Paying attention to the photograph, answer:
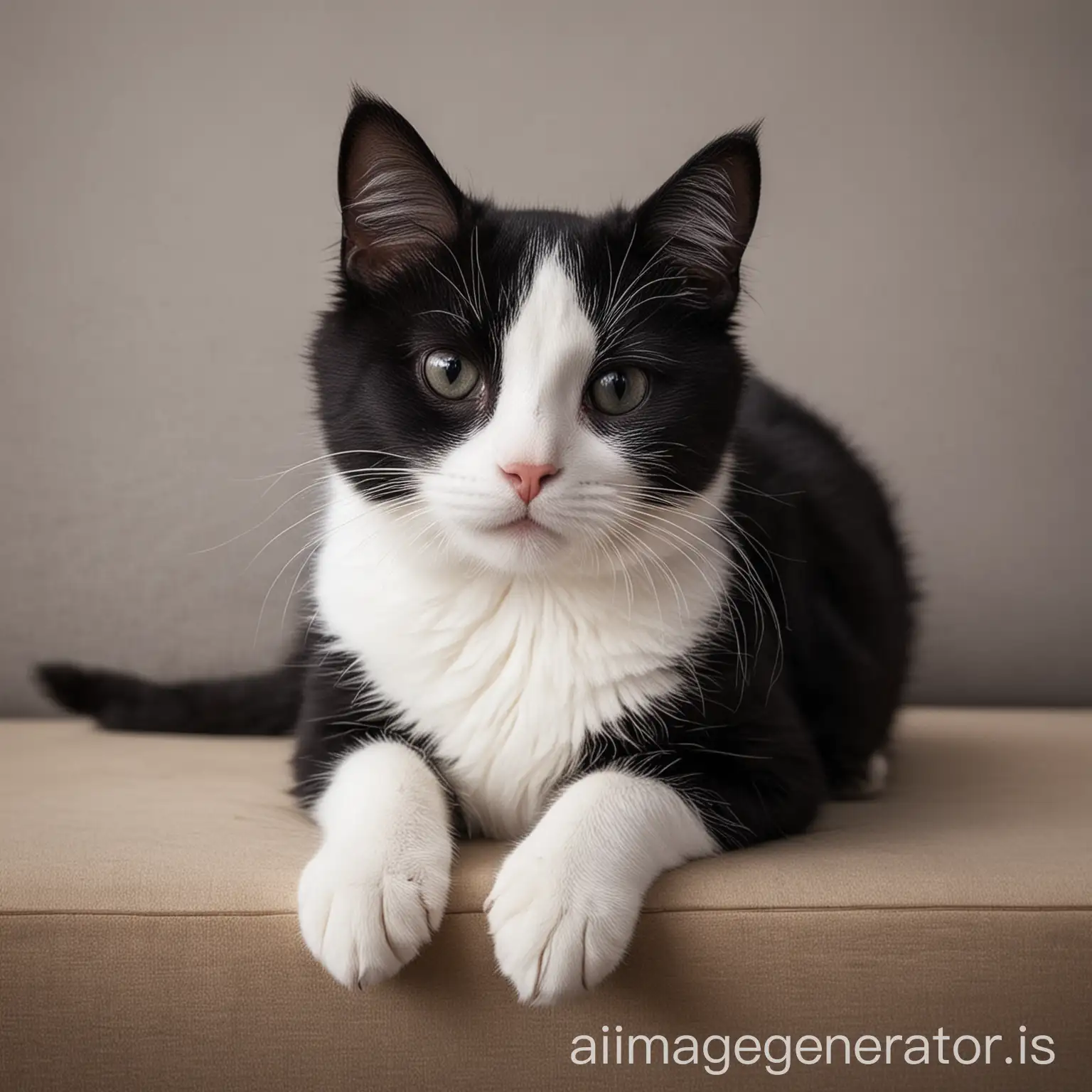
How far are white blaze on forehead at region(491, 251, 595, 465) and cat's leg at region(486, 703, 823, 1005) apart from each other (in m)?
0.35

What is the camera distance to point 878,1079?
1.10 meters

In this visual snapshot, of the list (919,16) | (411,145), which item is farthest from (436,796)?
(919,16)

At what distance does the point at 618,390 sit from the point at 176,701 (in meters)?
1.14

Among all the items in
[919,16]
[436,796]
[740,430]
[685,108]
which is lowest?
[436,796]

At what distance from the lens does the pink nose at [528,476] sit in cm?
112

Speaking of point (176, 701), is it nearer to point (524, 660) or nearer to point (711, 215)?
point (524, 660)

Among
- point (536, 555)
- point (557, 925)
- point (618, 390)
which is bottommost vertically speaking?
point (557, 925)

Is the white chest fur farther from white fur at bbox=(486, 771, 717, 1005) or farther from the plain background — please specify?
the plain background

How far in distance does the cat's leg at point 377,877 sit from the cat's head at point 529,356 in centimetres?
27

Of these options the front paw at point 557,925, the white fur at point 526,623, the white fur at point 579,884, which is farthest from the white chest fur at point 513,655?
the front paw at point 557,925

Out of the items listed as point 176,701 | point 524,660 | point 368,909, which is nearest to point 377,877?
point 368,909

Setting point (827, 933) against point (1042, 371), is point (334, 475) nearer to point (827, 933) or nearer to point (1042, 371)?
point (827, 933)

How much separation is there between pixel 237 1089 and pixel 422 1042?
0.18m

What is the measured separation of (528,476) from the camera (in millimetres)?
1117
